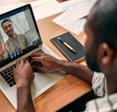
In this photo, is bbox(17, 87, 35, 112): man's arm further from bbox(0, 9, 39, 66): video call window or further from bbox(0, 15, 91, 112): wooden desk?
bbox(0, 9, 39, 66): video call window

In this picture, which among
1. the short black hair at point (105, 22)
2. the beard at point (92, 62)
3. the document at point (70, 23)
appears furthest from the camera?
the document at point (70, 23)

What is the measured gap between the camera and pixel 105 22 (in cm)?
91

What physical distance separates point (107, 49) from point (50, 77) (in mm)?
550

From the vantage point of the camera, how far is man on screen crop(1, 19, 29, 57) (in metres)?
1.39

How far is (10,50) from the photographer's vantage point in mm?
1416

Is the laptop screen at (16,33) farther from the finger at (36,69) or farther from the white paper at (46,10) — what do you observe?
the white paper at (46,10)

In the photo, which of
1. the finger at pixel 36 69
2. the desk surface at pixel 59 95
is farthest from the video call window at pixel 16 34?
the desk surface at pixel 59 95

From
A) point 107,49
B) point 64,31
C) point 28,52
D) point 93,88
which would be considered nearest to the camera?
point 107,49

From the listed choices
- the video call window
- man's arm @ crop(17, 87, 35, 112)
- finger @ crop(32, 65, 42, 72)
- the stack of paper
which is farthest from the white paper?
man's arm @ crop(17, 87, 35, 112)

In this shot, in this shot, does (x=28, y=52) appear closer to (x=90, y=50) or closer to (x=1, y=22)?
(x=1, y=22)

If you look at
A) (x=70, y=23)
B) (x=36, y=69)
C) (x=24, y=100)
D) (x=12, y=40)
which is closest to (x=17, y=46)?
(x=12, y=40)

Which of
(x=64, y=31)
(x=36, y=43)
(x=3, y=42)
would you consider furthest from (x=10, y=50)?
(x=64, y=31)

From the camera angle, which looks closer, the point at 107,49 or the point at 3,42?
the point at 107,49

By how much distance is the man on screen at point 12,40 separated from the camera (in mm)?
1394
